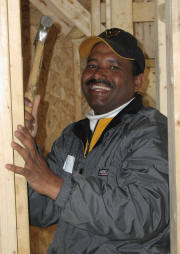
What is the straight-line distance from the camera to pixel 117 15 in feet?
8.06

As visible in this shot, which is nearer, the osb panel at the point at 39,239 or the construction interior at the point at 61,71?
the construction interior at the point at 61,71


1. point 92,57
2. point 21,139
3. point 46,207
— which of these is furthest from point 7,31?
point 46,207

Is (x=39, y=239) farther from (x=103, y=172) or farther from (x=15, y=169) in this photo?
(x=15, y=169)

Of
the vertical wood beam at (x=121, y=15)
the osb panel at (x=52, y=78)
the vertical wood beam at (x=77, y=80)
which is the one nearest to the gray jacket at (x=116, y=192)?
the vertical wood beam at (x=121, y=15)

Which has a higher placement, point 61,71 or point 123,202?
point 61,71

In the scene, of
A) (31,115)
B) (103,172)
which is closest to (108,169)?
(103,172)

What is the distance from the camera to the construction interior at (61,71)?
1.01m

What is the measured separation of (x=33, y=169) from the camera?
113cm

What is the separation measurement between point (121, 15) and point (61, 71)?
0.91m

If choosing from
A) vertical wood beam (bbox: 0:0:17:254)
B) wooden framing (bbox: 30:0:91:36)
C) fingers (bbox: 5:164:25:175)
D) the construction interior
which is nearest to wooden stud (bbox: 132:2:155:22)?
the construction interior

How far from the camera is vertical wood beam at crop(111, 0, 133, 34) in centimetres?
245

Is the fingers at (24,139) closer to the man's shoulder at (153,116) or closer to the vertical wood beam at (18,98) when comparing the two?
the vertical wood beam at (18,98)

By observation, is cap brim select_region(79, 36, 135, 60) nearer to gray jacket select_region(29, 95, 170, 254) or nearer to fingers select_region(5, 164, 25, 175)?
gray jacket select_region(29, 95, 170, 254)

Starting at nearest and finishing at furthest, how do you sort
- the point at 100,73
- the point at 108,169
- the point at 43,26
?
the point at 43,26
the point at 108,169
the point at 100,73
